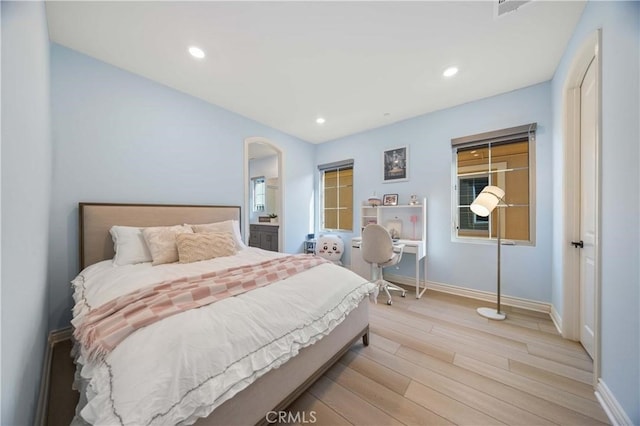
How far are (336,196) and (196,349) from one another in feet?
13.1

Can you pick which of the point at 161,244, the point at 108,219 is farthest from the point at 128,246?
the point at 108,219

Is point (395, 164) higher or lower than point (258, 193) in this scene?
higher

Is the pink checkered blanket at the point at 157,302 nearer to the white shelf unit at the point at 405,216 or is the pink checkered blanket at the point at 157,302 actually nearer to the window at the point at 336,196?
the white shelf unit at the point at 405,216

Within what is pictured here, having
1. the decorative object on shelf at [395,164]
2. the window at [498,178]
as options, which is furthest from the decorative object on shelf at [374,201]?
the window at [498,178]

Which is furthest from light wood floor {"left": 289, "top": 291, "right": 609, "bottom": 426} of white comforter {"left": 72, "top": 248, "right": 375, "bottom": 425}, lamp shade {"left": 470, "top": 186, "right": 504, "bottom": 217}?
lamp shade {"left": 470, "top": 186, "right": 504, "bottom": 217}

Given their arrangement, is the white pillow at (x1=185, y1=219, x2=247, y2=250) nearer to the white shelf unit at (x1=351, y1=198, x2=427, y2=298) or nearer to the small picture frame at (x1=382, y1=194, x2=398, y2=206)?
Result: the white shelf unit at (x1=351, y1=198, x2=427, y2=298)

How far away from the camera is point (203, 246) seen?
7.19ft

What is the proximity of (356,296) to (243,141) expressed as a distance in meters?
2.91

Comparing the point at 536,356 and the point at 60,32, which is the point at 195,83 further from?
the point at 536,356

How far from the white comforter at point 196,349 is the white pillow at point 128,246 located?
0.41 meters

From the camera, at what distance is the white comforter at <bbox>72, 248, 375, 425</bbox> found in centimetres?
74

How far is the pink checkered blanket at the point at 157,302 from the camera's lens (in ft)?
3.05

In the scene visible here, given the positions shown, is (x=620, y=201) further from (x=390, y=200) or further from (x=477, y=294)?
(x=390, y=200)

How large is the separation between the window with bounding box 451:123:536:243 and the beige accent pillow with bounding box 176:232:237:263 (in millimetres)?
3148
